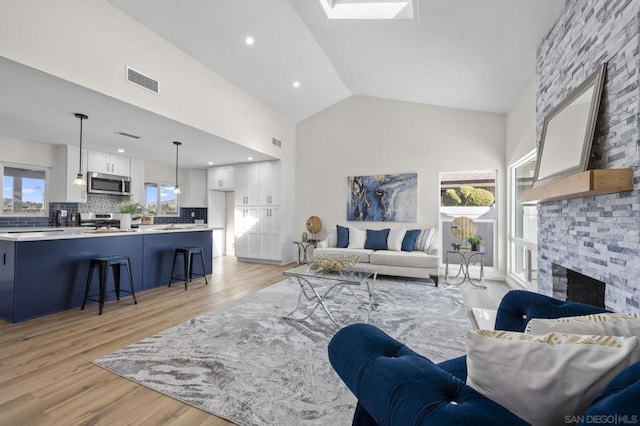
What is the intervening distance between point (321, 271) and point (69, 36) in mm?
3262

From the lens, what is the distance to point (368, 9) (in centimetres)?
317

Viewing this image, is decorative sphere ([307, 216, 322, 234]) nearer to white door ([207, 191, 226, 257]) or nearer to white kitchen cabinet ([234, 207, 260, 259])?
white kitchen cabinet ([234, 207, 260, 259])

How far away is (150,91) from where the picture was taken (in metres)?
3.29

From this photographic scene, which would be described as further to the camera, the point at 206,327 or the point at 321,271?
the point at 321,271

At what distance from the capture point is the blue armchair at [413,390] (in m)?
0.59

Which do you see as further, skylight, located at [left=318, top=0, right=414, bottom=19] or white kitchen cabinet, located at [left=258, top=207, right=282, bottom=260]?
white kitchen cabinet, located at [left=258, top=207, right=282, bottom=260]

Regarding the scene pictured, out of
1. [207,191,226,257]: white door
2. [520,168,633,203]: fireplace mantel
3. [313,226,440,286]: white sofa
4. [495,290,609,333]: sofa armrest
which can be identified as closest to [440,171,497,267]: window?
[313,226,440,286]: white sofa

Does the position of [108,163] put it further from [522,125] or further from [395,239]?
[522,125]

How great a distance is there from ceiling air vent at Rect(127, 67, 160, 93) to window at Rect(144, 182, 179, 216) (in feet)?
13.6

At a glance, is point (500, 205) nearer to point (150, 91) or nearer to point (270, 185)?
point (270, 185)

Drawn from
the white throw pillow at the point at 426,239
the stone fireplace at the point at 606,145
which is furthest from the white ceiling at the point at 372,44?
the white throw pillow at the point at 426,239

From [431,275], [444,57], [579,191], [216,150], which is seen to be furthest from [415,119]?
[579,191]

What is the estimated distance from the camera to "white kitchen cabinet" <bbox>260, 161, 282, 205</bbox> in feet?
20.6

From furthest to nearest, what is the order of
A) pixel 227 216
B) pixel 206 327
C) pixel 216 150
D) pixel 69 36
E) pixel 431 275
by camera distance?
1. pixel 227 216
2. pixel 216 150
3. pixel 431 275
4. pixel 206 327
5. pixel 69 36
